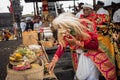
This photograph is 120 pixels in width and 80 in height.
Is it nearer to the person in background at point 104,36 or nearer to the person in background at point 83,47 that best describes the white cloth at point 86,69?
the person in background at point 83,47

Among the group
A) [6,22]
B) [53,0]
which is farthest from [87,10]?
[6,22]

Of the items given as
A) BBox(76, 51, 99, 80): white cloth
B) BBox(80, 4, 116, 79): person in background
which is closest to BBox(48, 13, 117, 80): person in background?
BBox(76, 51, 99, 80): white cloth

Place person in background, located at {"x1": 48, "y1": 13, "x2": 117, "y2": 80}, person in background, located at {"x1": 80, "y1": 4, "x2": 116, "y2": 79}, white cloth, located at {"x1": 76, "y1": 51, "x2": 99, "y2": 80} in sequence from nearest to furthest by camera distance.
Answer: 1. person in background, located at {"x1": 48, "y1": 13, "x2": 117, "y2": 80}
2. white cloth, located at {"x1": 76, "y1": 51, "x2": 99, "y2": 80}
3. person in background, located at {"x1": 80, "y1": 4, "x2": 116, "y2": 79}

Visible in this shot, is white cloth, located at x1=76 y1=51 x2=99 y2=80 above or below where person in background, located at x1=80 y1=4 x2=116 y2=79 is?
below

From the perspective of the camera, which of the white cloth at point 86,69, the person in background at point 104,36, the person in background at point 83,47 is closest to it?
the person in background at point 83,47

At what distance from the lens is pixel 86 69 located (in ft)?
14.6

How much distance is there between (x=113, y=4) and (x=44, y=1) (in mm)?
14686

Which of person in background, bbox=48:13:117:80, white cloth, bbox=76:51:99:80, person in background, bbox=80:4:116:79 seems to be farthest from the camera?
person in background, bbox=80:4:116:79

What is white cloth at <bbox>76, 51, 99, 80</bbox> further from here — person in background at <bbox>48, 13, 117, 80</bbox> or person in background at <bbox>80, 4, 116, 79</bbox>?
person in background at <bbox>80, 4, 116, 79</bbox>

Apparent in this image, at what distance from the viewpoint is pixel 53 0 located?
2986 centimetres

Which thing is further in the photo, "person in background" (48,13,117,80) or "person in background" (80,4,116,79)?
"person in background" (80,4,116,79)

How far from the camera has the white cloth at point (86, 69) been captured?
175 inches

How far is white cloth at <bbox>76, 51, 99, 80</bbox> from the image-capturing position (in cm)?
446

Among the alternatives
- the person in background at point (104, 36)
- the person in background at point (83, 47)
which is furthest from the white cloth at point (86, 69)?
the person in background at point (104, 36)
